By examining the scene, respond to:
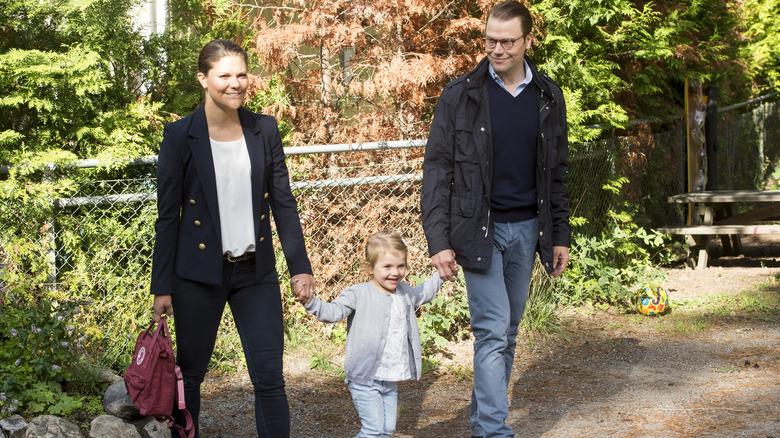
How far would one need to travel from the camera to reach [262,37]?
6098 millimetres

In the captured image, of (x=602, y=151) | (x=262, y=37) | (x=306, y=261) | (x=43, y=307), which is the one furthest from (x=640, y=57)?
(x=43, y=307)

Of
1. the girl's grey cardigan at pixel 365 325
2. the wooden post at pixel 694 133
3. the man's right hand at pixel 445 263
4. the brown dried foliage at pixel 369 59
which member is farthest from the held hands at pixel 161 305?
the wooden post at pixel 694 133

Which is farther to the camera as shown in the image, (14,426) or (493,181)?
(493,181)

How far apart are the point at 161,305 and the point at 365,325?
962mm

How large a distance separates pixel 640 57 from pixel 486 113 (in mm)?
4913

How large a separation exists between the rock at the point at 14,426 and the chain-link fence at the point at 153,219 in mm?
1073

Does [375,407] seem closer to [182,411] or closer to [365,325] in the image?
[365,325]

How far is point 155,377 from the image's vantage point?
3402 millimetres

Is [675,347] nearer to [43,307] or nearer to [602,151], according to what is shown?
[602,151]

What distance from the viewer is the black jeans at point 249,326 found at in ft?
11.5

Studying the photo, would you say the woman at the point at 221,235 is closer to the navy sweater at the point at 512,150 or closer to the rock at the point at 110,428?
the rock at the point at 110,428

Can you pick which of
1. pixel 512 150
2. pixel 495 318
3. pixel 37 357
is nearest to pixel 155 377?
pixel 37 357

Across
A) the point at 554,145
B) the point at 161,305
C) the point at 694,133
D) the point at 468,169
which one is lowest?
the point at 161,305

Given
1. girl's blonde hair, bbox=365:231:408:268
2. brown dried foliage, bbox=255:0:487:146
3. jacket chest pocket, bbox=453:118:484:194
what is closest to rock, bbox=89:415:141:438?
girl's blonde hair, bbox=365:231:408:268
